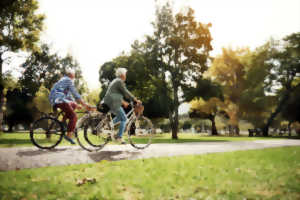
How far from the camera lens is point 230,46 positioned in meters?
40.0

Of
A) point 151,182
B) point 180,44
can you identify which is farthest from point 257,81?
point 151,182

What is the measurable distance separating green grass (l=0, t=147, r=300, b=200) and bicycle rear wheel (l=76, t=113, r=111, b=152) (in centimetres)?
167

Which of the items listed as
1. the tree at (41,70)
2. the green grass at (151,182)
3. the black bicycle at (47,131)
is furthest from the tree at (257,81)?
the black bicycle at (47,131)

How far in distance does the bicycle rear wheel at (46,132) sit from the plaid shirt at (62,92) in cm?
53

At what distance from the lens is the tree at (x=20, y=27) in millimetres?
16797

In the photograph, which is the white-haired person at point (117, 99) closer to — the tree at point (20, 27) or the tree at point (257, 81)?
the tree at point (20, 27)


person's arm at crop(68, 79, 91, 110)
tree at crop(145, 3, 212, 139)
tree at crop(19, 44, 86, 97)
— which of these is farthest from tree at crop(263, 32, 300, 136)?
person's arm at crop(68, 79, 91, 110)

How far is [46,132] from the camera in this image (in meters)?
6.64

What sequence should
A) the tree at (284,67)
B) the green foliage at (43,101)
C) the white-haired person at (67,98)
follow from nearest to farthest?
1. the white-haired person at (67,98)
2. the green foliage at (43,101)
3. the tree at (284,67)

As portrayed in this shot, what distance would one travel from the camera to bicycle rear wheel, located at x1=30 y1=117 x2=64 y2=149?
6.54 m

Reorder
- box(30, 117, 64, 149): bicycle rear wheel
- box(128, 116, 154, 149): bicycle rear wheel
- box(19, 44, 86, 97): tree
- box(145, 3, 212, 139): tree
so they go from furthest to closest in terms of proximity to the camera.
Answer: box(145, 3, 212, 139): tree
box(19, 44, 86, 97): tree
box(128, 116, 154, 149): bicycle rear wheel
box(30, 117, 64, 149): bicycle rear wheel

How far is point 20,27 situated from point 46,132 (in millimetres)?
14720

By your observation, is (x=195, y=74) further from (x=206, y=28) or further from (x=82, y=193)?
(x=82, y=193)

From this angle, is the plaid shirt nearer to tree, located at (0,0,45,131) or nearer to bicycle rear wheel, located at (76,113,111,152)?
bicycle rear wheel, located at (76,113,111,152)
